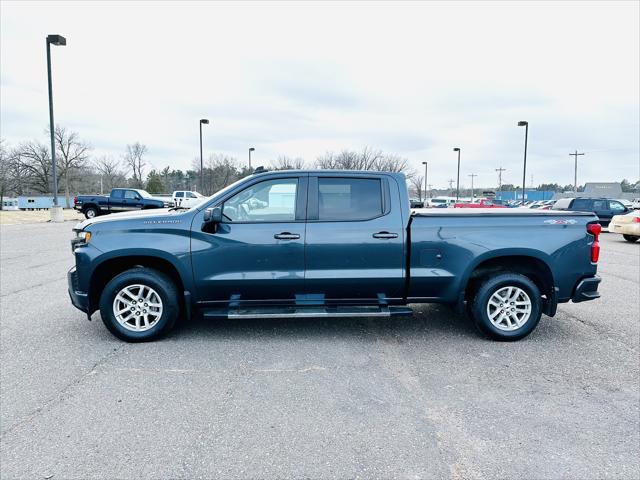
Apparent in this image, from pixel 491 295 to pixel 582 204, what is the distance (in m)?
18.1

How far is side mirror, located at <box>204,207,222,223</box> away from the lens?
14.6 ft

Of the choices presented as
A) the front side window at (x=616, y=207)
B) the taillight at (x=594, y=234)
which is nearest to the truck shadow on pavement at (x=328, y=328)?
the taillight at (x=594, y=234)

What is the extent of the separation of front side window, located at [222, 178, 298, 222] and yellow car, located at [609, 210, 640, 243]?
15.9 metres

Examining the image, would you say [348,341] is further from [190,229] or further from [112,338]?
[112,338]

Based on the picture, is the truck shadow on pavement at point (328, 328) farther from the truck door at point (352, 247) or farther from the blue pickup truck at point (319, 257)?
the truck door at point (352, 247)

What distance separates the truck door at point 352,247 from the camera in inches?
182

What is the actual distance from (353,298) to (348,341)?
0.48 meters

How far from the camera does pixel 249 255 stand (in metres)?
4.57

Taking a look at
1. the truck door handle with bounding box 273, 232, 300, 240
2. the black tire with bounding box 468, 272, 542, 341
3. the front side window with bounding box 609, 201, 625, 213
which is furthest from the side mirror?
the front side window with bounding box 609, 201, 625, 213

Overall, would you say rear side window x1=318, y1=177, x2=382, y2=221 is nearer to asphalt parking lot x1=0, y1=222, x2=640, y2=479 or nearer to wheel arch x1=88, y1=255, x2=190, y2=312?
asphalt parking lot x1=0, y1=222, x2=640, y2=479

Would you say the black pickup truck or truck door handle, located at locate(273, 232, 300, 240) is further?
the black pickup truck

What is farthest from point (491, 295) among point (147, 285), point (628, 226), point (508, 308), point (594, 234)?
point (628, 226)

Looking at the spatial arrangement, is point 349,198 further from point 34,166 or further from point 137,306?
point 34,166

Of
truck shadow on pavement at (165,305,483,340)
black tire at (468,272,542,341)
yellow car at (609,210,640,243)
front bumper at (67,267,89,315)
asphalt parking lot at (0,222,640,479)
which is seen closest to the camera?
asphalt parking lot at (0,222,640,479)
